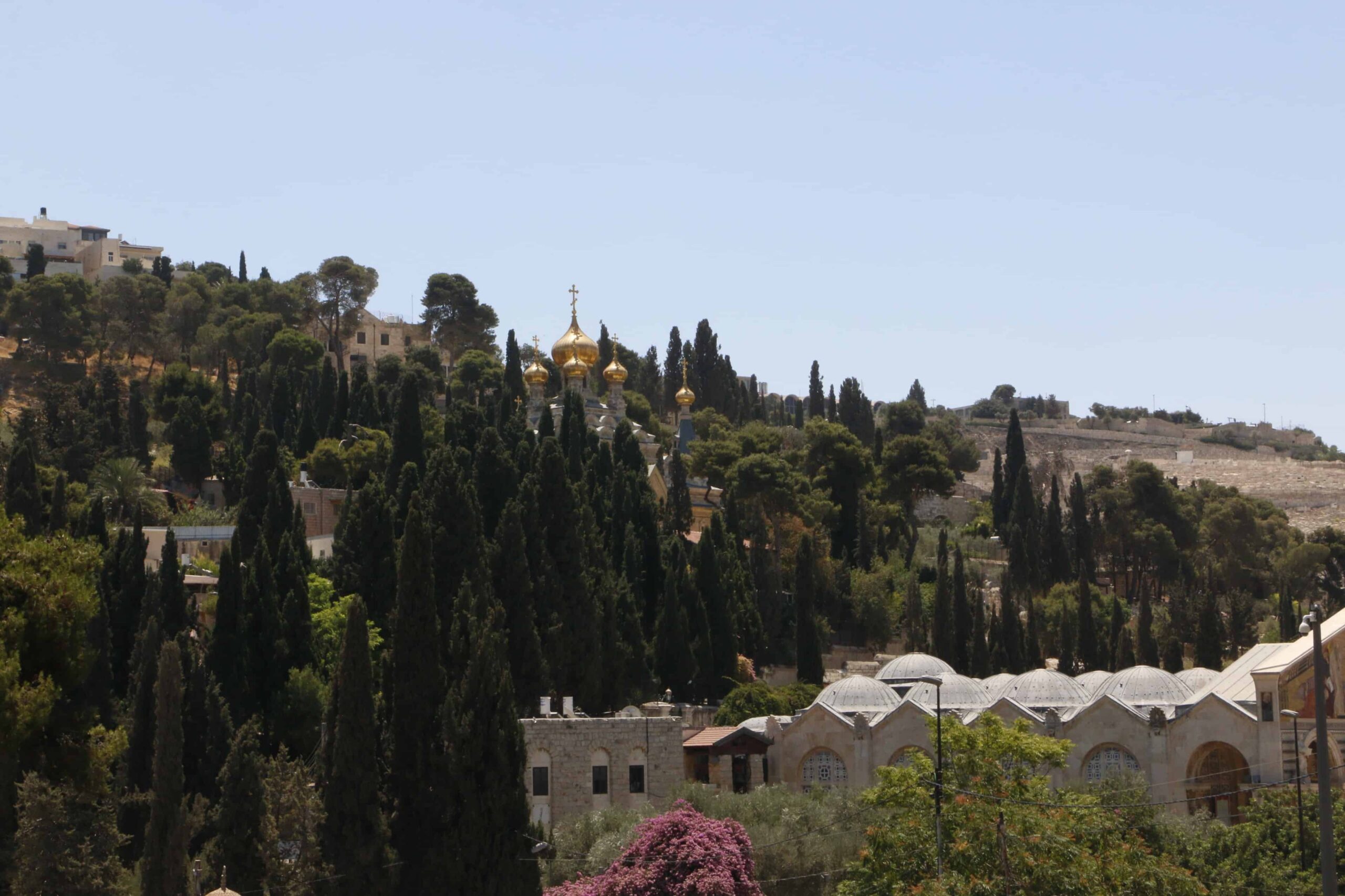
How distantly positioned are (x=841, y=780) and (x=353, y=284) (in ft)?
254

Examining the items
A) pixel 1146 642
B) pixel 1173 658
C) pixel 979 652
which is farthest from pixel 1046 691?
pixel 1173 658

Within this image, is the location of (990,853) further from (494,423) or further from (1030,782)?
(494,423)

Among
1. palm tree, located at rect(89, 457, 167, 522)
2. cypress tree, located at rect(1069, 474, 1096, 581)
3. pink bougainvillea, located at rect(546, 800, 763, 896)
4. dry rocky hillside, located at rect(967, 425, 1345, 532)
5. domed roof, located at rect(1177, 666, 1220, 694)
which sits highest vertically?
dry rocky hillside, located at rect(967, 425, 1345, 532)

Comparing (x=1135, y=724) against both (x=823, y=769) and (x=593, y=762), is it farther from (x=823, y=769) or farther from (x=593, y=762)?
(x=593, y=762)

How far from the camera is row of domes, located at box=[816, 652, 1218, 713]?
51375 mm

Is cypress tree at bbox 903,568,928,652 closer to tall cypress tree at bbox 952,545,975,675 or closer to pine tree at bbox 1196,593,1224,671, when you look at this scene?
tall cypress tree at bbox 952,545,975,675

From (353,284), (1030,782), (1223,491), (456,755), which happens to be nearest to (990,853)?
(1030,782)

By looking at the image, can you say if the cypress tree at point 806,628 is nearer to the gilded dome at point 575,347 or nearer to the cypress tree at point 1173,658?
the cypress tree at point 1173,658

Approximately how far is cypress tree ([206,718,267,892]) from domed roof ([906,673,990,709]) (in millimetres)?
18789

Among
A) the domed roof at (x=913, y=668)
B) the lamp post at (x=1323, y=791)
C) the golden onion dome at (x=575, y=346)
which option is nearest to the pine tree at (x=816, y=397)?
the golden onion dome at (x=575, y=346)

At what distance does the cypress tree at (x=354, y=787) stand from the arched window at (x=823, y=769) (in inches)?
605

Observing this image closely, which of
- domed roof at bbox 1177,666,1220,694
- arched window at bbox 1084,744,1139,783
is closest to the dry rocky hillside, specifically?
domed roof at bbox 1177,666,1220,694

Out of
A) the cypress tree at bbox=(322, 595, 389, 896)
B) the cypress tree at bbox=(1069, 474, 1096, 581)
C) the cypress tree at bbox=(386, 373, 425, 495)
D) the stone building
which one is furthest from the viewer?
the cypress tree at bbox=(1069, 474, 1096, 581)

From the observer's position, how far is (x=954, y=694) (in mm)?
52656
